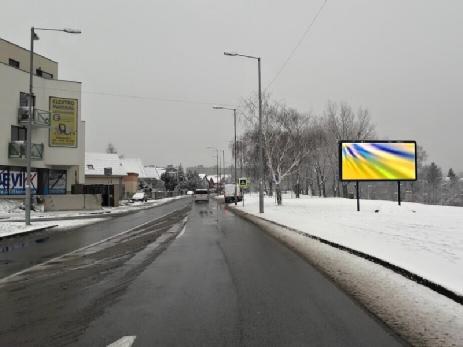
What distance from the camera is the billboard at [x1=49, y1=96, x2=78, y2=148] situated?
42.7m

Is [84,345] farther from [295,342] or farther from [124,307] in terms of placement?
[295,342]

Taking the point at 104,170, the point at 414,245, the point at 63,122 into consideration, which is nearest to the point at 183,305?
the point at 414,245

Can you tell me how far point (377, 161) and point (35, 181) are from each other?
97.4ft

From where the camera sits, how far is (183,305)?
22.4ft

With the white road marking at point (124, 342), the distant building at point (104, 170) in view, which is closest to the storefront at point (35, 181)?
the distant building at point (104, 170)

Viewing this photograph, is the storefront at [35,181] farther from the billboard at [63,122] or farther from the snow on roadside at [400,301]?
the snow on roadside at [400,301]

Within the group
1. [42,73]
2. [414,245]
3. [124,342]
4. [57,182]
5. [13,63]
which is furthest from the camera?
[42,73]

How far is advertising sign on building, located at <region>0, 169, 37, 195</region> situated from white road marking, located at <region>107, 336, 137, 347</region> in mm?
35376

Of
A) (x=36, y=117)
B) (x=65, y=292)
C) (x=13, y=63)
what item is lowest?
(x=65, y=292)

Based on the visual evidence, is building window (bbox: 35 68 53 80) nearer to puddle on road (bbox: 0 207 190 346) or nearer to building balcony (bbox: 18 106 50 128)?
building balcony (bbox: 18 106 50 128)

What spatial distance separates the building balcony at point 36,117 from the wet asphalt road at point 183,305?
30.9 m

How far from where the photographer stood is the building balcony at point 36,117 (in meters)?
38.6

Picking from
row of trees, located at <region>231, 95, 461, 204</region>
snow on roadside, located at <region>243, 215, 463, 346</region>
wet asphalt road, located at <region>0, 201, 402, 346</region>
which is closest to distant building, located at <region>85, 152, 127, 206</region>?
row of trees, located at <region>231, 95, 461, 204</region>

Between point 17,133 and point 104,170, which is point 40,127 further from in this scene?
point 104,170
